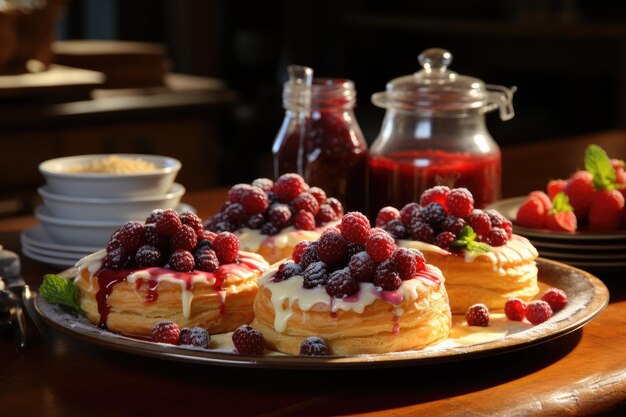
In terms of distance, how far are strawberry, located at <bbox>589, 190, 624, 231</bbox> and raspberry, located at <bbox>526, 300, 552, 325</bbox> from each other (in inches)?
16.6

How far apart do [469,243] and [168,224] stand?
409 mm

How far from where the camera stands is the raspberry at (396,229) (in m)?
1.40

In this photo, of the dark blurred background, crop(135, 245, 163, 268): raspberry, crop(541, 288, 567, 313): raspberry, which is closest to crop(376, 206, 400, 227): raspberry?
crop(541, 288, 567, 313): raspberry

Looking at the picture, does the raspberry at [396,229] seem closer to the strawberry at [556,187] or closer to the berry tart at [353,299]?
the berry tart at [353,299]

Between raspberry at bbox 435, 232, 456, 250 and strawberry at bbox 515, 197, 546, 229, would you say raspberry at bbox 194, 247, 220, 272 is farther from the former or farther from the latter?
strawberry at bbox 515, 197, 546, 229

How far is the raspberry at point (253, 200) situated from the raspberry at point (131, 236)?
0.24m

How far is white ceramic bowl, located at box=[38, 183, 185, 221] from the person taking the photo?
5.65 ft

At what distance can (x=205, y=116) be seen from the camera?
4.11 m

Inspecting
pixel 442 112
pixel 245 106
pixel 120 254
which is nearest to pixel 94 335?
pixel 120 254

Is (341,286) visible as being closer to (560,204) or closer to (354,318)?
(354,318)

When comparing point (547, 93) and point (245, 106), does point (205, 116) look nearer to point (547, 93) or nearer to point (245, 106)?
point (245, 106)

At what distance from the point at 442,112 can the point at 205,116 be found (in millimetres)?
2414

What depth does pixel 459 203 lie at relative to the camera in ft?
4.56

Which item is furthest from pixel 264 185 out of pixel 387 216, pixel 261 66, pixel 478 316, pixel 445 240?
pixel 261 66
